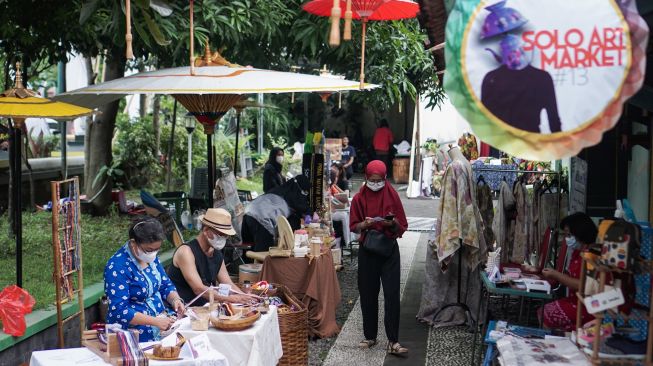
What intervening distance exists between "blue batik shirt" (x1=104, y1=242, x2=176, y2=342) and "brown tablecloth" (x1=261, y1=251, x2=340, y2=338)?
2401mm

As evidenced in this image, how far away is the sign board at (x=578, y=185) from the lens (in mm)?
8055

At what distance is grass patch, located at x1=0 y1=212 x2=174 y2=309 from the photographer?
26.0 feet

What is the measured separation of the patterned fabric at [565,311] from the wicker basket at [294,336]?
198 cm

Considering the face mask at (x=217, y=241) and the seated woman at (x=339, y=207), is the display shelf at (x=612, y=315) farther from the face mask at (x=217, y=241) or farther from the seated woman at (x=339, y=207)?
the seated woman at (x=339, y=207)

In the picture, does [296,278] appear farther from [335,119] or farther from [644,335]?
[335,119]

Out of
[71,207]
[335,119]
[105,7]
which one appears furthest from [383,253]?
[335,119]

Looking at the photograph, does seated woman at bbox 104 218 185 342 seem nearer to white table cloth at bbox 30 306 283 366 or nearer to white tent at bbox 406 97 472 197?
white table cloth at bbox 30 306 283 366

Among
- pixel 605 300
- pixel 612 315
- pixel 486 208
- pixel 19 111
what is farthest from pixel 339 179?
pixel 605 300

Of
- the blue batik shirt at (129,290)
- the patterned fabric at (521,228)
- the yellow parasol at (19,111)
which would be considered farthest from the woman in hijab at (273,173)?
the blue batik shirt at (129,290)

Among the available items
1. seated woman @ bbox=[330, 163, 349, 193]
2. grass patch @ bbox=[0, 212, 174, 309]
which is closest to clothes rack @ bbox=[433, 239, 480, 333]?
grass patch @ bbox=[0, 212, 174, 309]

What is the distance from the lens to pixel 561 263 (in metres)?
6.91

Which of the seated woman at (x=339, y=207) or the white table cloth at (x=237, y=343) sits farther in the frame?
the seated woman at (x=339, y=207)

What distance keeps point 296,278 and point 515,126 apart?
5.20m

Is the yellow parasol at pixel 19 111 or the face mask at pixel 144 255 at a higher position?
the yellow parasol at pixel 19 111
